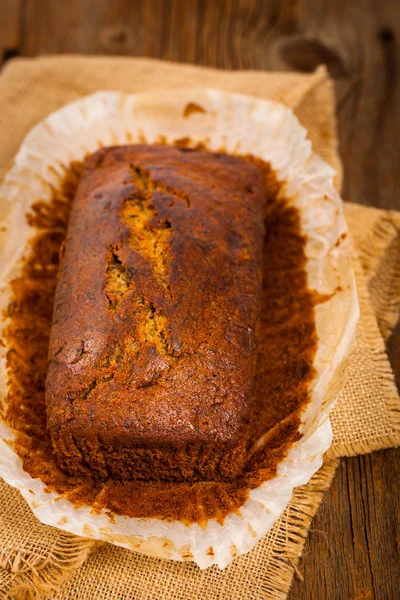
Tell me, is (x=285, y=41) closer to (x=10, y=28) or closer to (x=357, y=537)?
(x=10, y=28)

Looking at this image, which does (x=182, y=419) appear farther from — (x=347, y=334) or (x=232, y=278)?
(x=347, y=334)

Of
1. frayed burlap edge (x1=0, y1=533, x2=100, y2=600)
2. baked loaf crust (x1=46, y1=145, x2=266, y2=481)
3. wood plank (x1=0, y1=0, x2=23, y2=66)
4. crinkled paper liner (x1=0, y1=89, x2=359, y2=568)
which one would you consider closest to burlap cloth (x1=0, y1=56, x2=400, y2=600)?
frayed burlap edge (x1=0, y1=533, x2=100, y2=600)

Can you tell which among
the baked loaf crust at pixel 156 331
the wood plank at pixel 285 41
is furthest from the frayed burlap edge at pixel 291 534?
the wood plank at pixel 285 41

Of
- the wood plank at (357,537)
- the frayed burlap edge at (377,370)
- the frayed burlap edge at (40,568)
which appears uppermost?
the frayed burlap edge at (377,370)

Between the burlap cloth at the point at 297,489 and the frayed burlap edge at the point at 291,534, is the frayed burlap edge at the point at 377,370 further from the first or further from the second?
the frayed burlap edge at the point at 291,534

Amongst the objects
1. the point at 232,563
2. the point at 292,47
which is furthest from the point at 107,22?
the point at 232,563

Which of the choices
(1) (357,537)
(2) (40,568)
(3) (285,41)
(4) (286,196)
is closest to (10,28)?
(3) (285,41)

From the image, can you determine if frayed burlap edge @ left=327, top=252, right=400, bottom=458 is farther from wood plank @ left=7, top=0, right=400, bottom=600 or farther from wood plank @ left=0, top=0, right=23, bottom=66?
wood plank @ left=0, top=0, right=23, bottom=66
